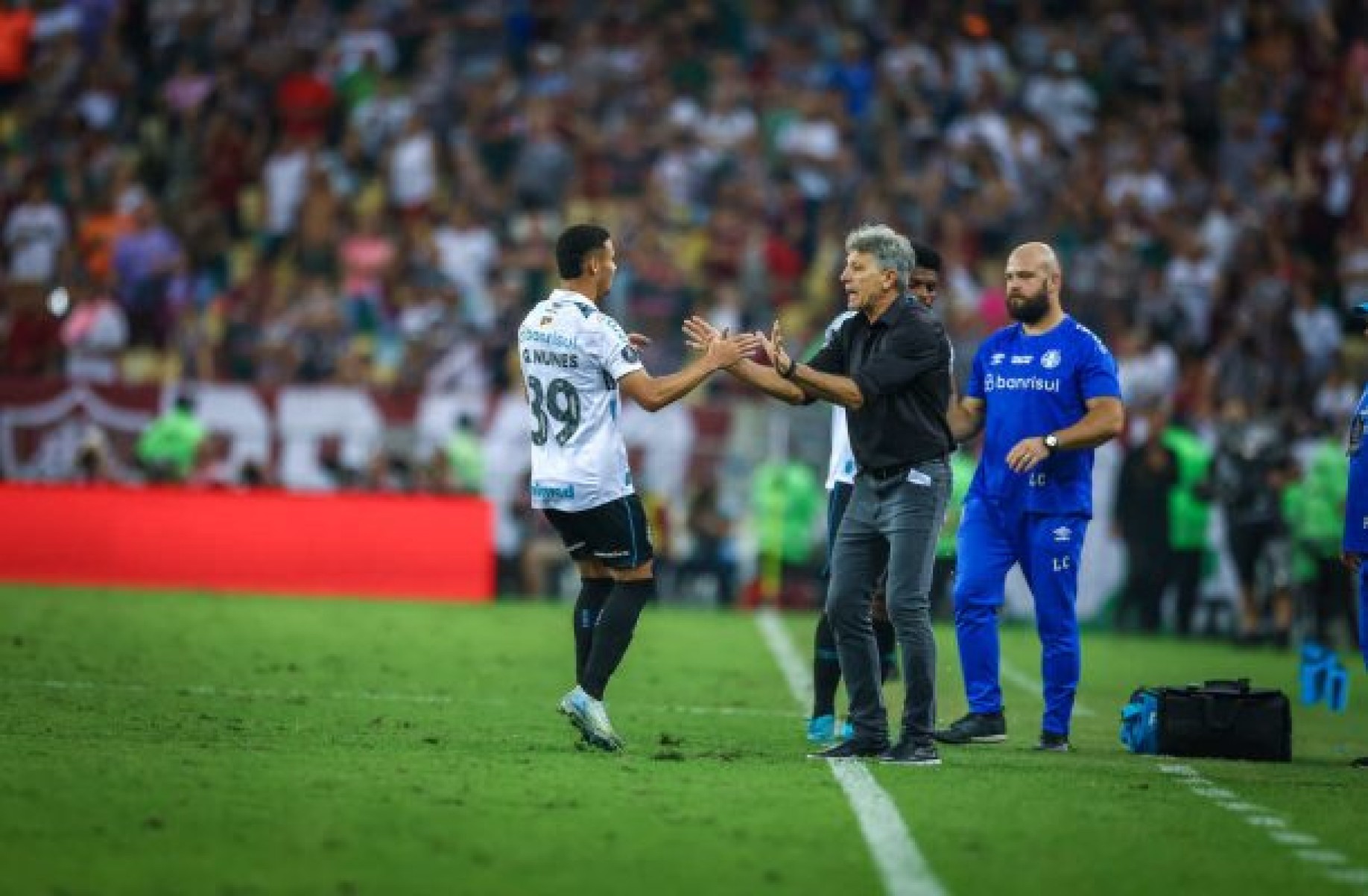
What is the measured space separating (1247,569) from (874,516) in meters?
13.9

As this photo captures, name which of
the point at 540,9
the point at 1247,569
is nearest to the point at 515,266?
the point at 540,9

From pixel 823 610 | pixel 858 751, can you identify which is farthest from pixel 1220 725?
pixel 858 751

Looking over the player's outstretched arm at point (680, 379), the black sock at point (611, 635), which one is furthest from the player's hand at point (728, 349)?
the black sock at point (611, 635)

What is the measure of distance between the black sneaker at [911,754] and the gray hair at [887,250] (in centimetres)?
206

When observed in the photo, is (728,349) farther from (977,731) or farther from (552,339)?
(977,731)

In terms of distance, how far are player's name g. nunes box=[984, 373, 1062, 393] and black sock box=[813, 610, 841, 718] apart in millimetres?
1506

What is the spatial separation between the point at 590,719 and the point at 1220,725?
3427 mm

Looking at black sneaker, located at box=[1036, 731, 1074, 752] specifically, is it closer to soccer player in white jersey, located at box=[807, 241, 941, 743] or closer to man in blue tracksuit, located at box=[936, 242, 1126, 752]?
man in blue tracksuit, located at box=[936, 242, 1126, 752]

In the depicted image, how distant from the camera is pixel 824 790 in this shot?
977 centimetres

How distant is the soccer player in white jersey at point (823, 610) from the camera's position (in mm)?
12203

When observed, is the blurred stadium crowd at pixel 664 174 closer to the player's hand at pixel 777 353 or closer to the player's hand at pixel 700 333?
the player's hand at pixel 700 333

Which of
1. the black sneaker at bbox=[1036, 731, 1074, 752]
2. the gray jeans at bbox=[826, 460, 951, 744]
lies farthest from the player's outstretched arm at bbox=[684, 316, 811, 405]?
the black sneaker at bbox=[1036, 731, 1074, 752]

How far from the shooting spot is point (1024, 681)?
17.5 meters

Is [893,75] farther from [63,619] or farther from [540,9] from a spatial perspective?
[63,619]
